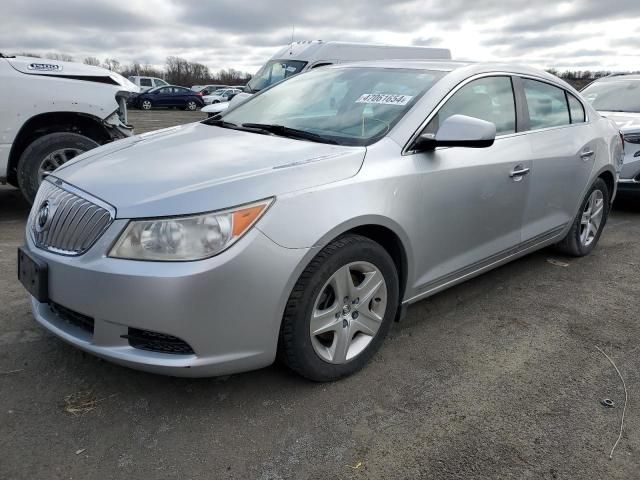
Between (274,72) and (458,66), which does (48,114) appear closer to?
(458,66)

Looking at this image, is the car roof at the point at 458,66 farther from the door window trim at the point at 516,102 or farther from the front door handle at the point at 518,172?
the front door handle at the point at 518,172

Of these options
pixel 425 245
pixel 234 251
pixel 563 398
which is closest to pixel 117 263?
pixel 234 251

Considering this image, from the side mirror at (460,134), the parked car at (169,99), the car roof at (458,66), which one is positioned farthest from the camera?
the parked car at (169,99)

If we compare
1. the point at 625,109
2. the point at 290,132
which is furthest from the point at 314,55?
the point at 290,132

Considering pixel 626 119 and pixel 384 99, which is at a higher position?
pixel 626 119

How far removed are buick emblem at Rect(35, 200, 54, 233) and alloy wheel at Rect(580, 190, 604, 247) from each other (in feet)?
13.0

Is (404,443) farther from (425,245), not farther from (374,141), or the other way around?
(374,141)

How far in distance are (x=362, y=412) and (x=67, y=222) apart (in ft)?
5.02

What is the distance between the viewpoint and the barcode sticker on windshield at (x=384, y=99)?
2.96 metres

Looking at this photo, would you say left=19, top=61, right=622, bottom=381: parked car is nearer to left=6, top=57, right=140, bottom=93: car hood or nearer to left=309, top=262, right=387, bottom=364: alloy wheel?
left=309, top=262, right=387, bottom=364: alloy wheel

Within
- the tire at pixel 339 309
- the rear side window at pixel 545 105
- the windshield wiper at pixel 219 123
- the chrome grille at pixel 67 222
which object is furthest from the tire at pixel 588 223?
the chrome grille at pixel 67 222

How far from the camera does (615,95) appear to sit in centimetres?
719

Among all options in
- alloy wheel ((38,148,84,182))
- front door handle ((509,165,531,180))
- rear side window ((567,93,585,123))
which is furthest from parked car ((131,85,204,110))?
front door handle ((509,165,531,180))

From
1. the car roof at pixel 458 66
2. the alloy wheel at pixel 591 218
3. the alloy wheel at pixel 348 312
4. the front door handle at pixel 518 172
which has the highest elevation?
the car roof at pixel 458 66
